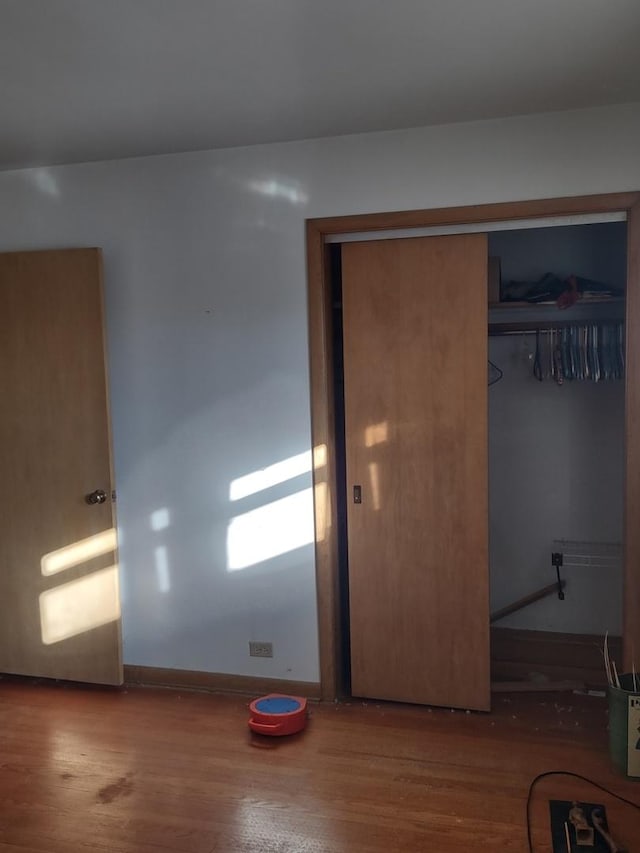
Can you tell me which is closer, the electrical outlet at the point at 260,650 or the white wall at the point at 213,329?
the white wall at the point at 213,329

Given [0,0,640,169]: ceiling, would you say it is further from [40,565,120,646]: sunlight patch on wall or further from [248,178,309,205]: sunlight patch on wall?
[40,565,120,646]: sunlight patch on wall

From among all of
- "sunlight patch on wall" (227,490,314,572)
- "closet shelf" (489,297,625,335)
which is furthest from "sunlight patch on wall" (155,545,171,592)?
"closet shelf" (489,297,625,335)

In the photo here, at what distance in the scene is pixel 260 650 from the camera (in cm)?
332

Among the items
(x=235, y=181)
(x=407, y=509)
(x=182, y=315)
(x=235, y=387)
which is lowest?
Answer: (x=407, y=509)

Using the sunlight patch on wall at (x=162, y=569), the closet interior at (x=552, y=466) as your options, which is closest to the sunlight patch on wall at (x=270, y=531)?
the sunlight patch on wall at (x=162, y=569)

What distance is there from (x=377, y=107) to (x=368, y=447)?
1375 mm

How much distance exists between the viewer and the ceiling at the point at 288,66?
6.41ft

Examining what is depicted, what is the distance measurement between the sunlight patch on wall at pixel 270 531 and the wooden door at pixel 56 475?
0.58 m

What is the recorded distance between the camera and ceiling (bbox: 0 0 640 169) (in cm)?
196

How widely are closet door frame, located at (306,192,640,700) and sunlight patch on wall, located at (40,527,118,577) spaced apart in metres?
0.98

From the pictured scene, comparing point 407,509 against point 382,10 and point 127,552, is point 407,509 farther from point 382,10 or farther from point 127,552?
point 382,10

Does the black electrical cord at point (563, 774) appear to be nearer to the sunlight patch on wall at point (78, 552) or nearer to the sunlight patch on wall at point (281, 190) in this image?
the sunlight patch on wall at point (78, 552)

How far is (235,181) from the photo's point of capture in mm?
3170

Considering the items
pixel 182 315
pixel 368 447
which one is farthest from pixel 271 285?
pixel 368 447
